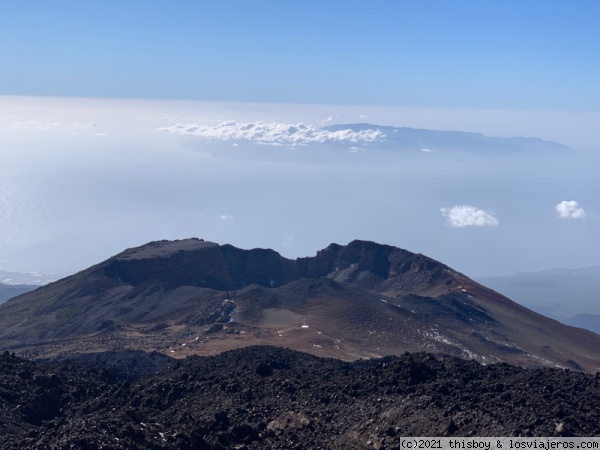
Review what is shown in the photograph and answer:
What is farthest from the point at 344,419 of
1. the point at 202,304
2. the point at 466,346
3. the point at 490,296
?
the point at 490,296

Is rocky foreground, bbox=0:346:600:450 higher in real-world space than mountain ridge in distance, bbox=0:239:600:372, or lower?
higher

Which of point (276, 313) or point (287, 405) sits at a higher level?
point (287, 405)

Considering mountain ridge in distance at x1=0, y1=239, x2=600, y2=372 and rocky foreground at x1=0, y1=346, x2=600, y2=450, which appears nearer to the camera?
rocky foreground at x1=0, y1=346, x2=600, y2=450

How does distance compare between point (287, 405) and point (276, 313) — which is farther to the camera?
point (276, 313)
